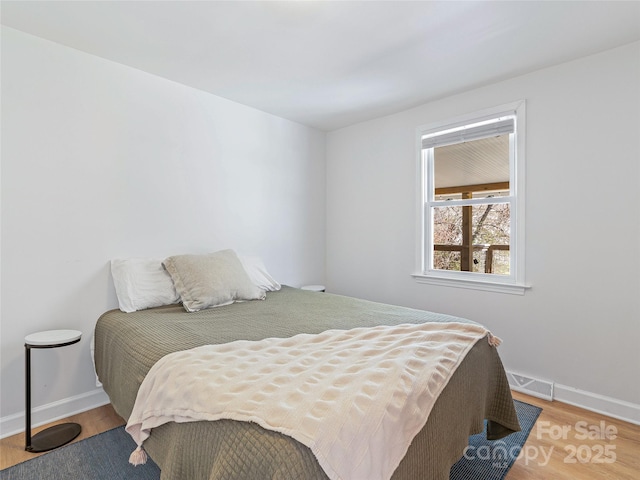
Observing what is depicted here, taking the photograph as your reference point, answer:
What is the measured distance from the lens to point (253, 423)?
966 millimetres

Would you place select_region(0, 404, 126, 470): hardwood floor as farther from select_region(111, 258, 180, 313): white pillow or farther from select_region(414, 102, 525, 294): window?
select_region(414, 102, 525, 294): window

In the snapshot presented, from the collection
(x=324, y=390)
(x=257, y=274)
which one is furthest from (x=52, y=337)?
(x=324, y=390)

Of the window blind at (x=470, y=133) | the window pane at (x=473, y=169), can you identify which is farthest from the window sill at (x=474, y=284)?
the window blind at (x=470, y=133)

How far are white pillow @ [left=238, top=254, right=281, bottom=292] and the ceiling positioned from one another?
1521 mm

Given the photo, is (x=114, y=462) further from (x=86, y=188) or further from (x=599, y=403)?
(x=599, y=403)

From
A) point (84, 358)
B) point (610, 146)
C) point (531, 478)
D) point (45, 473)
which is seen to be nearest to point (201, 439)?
point (45, 473)

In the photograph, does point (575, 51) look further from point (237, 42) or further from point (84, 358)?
point (84, 358)

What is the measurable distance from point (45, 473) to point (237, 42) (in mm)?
2665

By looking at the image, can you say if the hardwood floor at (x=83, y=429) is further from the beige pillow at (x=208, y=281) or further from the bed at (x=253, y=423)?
the beige pillow at (x=208, y=281)

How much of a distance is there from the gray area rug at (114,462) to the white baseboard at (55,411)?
0.42 metres

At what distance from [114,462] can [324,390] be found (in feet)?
4.86

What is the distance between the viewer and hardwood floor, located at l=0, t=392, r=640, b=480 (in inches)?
67.2

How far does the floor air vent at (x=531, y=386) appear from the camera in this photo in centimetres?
250

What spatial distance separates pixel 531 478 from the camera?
5.45 feet
